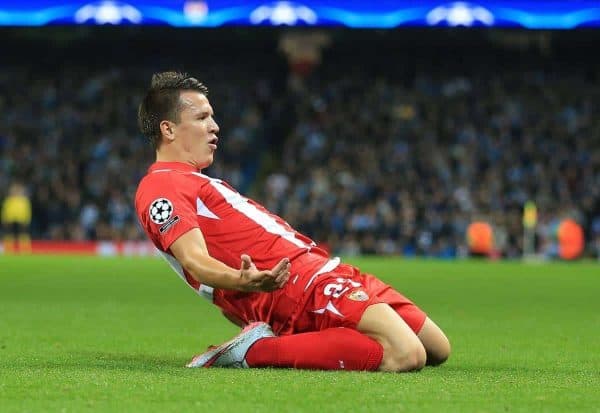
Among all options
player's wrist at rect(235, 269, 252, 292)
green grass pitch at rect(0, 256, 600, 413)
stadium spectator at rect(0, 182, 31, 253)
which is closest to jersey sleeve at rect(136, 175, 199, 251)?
player's wrist at rect(235, 269, 252, 292)

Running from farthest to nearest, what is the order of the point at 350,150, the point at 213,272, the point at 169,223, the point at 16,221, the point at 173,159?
the point at 350,150 → the point at 16,221 → the point at 173,159 → the point at 169,223 → the point at 213,272

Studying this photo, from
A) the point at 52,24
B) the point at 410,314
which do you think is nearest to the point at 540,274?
the point at 52,24

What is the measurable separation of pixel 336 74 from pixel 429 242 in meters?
8.03

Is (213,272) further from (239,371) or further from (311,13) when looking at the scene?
(311,13)

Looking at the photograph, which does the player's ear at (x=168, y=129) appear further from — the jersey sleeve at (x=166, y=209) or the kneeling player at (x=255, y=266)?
the jersey sleeve at (x=166, y=209)

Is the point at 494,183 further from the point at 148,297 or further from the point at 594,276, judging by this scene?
the point at 148,297

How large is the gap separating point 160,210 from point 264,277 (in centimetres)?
80

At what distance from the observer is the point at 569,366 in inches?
272

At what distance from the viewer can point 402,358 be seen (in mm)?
6141

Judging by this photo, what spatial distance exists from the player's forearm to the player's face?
803mm

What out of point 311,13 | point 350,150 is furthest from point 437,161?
point 311,13

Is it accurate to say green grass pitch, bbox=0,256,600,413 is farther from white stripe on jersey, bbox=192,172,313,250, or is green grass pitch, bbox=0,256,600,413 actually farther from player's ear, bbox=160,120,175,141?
player's ear, bbox=160,120,175,141

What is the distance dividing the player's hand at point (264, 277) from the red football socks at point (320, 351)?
67 centimetres

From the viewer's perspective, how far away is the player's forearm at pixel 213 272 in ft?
18.7
